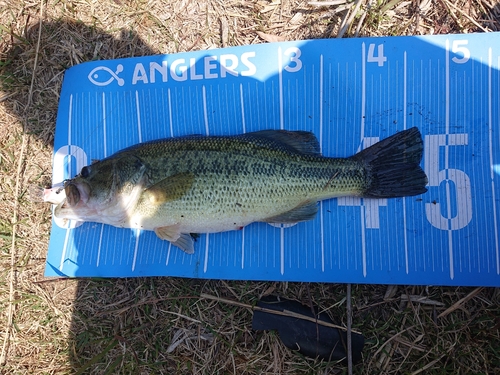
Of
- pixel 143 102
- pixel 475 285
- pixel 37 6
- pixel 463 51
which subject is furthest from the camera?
pixel 37 6

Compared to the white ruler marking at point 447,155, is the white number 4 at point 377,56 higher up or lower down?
higher up

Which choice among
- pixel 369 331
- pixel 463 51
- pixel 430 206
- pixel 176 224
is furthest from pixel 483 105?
pixel 176 224

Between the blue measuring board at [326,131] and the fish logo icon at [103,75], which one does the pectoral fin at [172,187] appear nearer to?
the blue measuring board at [326,131]

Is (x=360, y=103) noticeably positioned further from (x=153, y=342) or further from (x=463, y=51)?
(x=153, y=342)

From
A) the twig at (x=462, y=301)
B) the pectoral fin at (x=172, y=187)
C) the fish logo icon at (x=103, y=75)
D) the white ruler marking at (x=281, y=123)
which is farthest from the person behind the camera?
the fish logo icon at (x=103, y=75)

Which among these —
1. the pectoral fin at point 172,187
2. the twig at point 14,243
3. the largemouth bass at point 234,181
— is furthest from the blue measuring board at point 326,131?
the pectoral fin at point 172,187

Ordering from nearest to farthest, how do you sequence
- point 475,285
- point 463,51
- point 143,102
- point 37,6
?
point 475,285, point 463,51, point 143,102, point 37,6

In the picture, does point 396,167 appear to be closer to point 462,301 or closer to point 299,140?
point 299,140

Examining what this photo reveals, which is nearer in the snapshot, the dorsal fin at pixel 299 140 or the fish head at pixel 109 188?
the fish head at pixel 109 188

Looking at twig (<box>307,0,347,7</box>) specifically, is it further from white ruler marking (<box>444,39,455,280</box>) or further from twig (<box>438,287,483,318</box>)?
twig (<box>438,287,483,318</box>)
